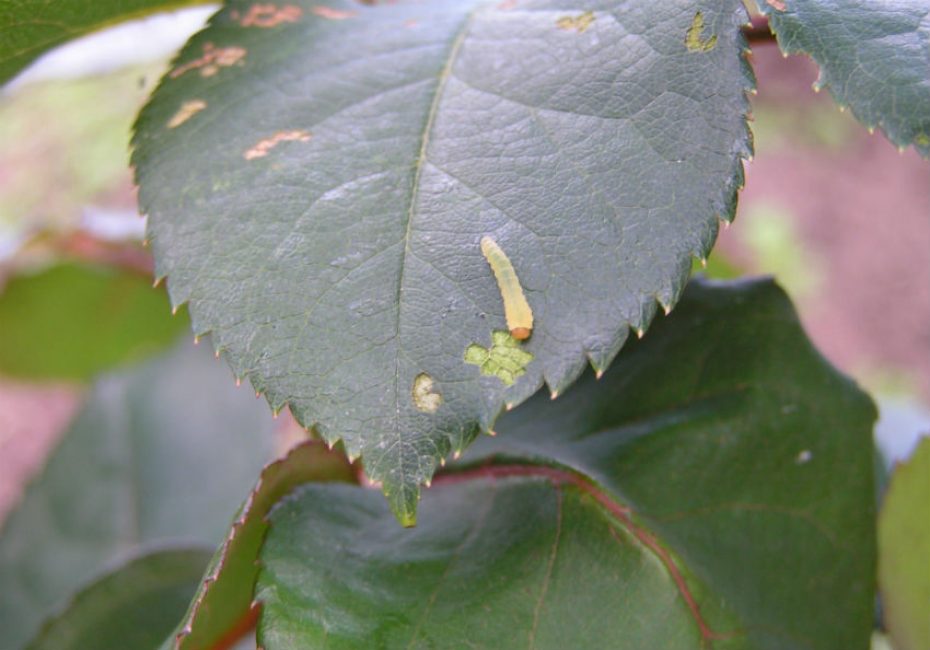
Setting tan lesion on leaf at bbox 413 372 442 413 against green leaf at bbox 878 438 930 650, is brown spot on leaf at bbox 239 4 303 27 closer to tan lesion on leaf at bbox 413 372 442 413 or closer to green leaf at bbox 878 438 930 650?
tan lesion on leaf at bbox 413 372 442 413

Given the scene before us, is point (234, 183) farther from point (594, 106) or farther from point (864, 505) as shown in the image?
point (864, 505)

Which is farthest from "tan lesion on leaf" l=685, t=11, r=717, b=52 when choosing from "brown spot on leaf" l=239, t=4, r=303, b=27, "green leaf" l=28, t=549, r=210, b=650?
"green leaf" l=28, t=549, r=210, b=650

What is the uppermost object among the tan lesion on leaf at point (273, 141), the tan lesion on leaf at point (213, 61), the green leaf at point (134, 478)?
the tan lesion on leaf at point (213, 61)

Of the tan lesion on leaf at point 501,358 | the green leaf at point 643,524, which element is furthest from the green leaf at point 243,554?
the tan lesion on leaf at point 501,358

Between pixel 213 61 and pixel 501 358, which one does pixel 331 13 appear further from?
pixel 501 358

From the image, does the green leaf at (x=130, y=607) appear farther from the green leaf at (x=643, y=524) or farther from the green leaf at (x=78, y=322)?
the green leaf at (x=78, y=322)

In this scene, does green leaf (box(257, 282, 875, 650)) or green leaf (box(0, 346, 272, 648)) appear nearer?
green leaf (box(257, 282, 875, 650))

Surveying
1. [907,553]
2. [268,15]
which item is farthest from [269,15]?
[907,553]
